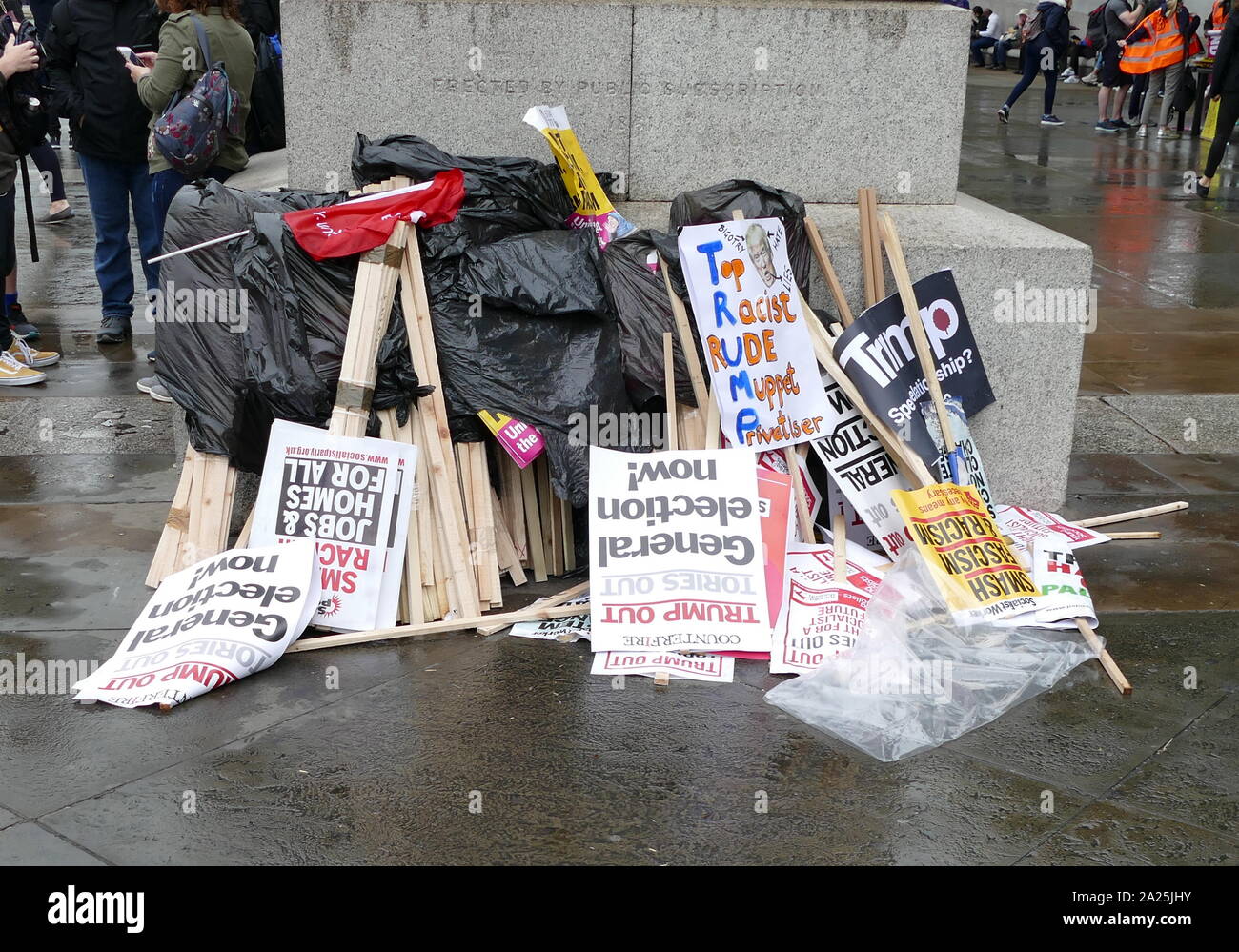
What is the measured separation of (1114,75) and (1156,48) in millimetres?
1486

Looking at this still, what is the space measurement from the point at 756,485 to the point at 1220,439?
321cm

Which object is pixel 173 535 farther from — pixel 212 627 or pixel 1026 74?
pixel 1026 74

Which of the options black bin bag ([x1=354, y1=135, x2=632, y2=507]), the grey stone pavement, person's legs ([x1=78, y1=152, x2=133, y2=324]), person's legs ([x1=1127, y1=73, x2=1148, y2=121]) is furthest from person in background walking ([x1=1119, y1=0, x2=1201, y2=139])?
black bin bag ([x1=354, y1=135, x2=632, y2=507])

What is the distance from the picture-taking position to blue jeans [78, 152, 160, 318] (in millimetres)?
7461

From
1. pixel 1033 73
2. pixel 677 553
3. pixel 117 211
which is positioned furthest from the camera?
pixel 1033 73

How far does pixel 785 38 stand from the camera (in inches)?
218

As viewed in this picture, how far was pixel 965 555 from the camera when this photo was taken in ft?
15.2

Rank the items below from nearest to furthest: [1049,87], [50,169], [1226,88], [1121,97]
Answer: [50,169], [1226,88], [1121,97], [1049,87]

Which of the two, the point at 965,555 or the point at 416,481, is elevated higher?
the point at 416,481

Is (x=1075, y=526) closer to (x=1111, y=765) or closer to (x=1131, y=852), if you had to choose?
(x=1111, y=765)

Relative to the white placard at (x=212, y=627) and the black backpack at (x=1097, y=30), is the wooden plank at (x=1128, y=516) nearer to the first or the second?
the white placard at (x=212, y=627)

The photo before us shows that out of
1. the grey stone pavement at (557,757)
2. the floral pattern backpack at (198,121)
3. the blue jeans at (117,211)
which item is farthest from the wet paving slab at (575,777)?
the blue jeans at (117,211)

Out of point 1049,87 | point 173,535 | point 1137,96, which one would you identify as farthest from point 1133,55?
point 173,535

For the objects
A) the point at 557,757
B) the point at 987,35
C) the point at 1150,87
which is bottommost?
the point at 557,757
